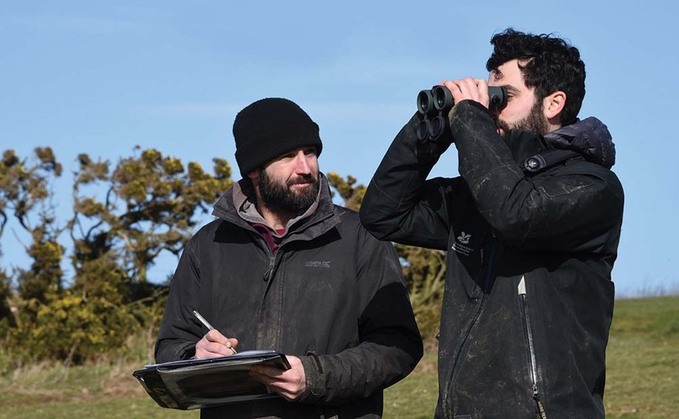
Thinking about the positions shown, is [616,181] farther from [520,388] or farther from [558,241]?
[520,388]

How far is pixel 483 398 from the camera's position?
12.0ft

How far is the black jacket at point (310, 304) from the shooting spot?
4.73 m

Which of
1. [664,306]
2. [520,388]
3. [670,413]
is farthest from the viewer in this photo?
[664,306]

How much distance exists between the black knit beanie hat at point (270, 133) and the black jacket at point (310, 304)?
0.21 m

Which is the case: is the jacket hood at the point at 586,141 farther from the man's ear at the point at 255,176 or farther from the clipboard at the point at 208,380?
the man's ear at the point at 255,176

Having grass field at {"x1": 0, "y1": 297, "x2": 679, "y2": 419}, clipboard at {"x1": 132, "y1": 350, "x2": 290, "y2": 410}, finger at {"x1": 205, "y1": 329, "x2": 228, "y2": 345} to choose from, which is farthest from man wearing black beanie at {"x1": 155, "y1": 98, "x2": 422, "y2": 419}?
grass field at {"x1": 0, "y1": 297, "x2": 679, "y2": 419}

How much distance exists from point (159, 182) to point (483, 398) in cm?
1421

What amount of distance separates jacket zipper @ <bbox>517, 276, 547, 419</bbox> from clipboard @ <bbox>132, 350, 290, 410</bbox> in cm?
98

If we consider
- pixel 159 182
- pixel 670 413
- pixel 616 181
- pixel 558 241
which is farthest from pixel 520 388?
Answer: pixel 159 182

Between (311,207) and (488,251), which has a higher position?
(311,207)

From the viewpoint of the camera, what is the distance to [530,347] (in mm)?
3609

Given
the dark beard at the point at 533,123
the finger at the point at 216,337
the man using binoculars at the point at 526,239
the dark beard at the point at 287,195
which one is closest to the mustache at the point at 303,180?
the dark beard at the point at 287,195

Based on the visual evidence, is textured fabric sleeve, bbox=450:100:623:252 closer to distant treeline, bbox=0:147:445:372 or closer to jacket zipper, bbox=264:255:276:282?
jacket zipper, bbox=264:255:276:282

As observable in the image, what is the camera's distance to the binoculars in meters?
3.84
